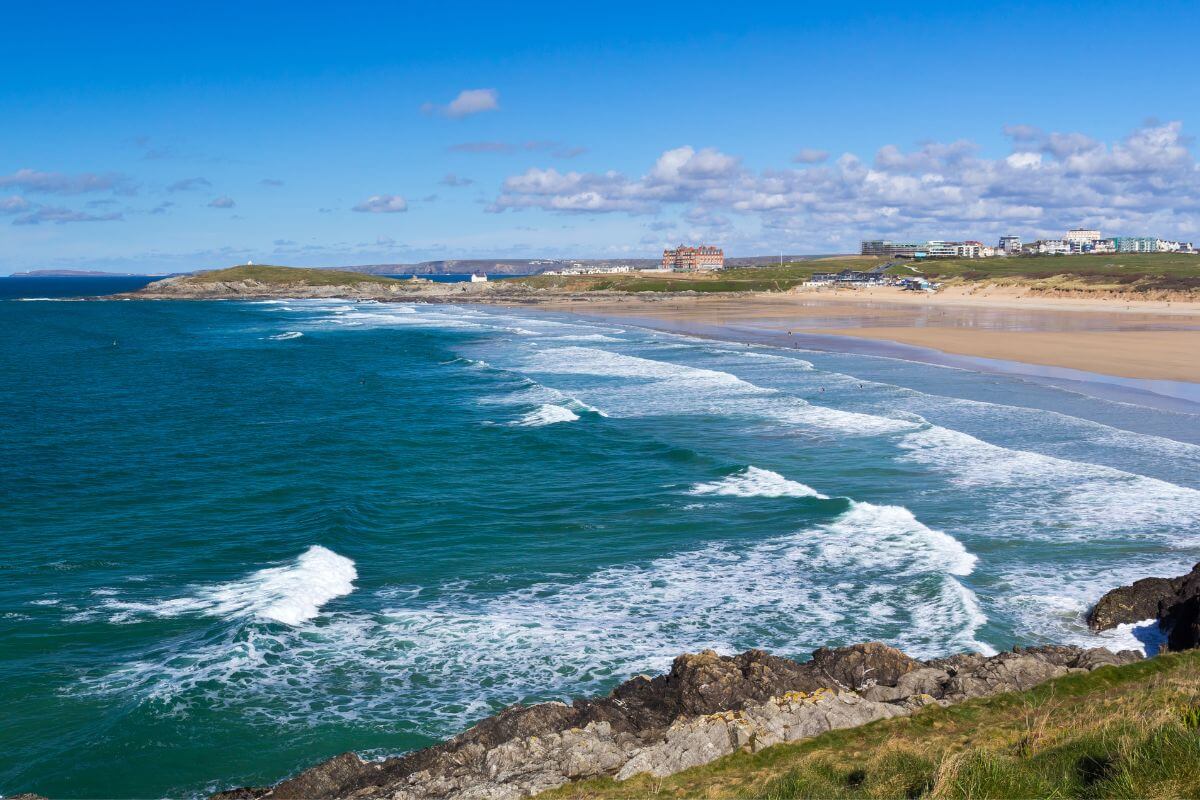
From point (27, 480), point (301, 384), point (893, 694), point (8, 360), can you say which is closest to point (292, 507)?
point (27, 480)

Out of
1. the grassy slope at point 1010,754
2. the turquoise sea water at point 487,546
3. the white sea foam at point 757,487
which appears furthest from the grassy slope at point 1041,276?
the grassy slope at point 1010,754

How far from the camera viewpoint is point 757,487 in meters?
27.6

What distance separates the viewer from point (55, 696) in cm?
1495

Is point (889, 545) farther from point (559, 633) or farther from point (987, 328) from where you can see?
point (987, 328)

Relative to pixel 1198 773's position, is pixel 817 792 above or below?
below

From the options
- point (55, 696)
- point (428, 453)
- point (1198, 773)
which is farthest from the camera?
point (428, 453)

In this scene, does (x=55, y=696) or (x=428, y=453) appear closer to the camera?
(x=55, y=696)

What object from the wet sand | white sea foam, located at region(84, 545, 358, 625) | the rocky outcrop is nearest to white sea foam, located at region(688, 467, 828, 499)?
white sea foam, located at region(84, 545, 358, 625)

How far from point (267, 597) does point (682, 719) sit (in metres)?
11.0

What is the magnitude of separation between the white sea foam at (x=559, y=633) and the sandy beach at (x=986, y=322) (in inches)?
1441

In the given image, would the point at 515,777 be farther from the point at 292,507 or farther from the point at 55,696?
the point at 292,507

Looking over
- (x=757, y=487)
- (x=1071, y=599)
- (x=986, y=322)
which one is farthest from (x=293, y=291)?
(x=1071, y=599)

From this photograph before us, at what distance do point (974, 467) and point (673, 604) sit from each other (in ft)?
49.3

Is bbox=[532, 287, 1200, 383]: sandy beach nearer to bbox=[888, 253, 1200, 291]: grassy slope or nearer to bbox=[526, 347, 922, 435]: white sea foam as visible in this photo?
bbox=[888, 253, 1200, 291]: grassy slope
